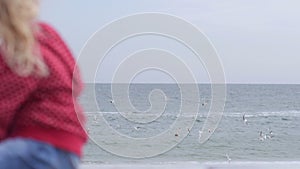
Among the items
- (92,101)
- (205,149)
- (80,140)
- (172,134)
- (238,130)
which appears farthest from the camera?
(238,130)

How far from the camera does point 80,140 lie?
1.65 m

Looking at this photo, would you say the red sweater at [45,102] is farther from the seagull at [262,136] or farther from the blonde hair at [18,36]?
the seagull at [262,136]

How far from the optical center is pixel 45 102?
1.60 metres

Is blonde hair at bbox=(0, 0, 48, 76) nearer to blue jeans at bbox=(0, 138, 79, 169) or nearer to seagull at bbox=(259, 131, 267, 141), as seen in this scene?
blue jeans at bbox=(0, 138, 79, 169)

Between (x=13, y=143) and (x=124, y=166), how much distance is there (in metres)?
1.49

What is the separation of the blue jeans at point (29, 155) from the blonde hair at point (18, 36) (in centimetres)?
15

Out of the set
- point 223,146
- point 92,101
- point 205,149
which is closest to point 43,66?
point 92,101

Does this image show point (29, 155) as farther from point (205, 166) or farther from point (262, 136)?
point (262, 136)

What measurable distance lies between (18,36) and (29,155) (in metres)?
0.26

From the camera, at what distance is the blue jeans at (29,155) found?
60.2 inches

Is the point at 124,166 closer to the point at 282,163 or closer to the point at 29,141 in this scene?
the point at 282,163

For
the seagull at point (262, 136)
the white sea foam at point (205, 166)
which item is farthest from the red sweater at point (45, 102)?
the seagull at point (262, 136)

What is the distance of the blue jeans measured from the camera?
1529mm

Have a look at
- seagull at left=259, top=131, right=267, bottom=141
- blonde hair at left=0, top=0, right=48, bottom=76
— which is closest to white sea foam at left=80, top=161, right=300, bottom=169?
blonde hair at left=0, top=0, right=48, bottom=76
